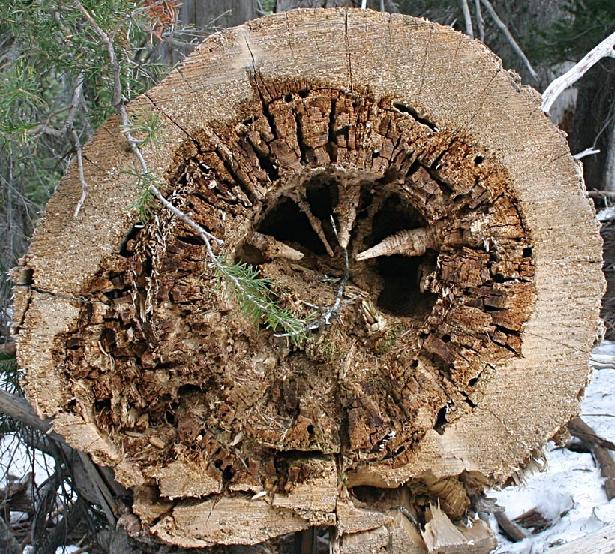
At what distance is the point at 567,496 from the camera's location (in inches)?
109

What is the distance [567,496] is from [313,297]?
1.53 metres

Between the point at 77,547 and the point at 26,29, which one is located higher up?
the point at 26,29

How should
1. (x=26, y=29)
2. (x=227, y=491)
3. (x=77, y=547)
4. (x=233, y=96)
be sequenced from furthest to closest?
1. (x=77, y=547)
2. (x=26, y=29)
3. (x=227, y=491)
4. (x=233, y=96)

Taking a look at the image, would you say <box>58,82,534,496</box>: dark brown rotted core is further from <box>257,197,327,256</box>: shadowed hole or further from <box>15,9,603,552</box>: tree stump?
<box>257,197,327,256</box>: shadowed hole

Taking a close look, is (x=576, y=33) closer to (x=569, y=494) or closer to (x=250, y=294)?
(x=569, y=494)

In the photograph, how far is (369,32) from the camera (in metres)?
1.62

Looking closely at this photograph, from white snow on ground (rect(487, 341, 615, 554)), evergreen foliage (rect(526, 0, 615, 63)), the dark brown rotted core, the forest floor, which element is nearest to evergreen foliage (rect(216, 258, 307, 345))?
the dark brown rotted core

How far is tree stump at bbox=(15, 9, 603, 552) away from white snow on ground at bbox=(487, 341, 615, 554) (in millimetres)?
662

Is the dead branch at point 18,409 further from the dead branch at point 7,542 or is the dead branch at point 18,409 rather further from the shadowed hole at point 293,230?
the shadowed hole at point 293,230

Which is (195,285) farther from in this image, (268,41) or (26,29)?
(26,29)

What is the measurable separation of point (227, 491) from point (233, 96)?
2.97 ft

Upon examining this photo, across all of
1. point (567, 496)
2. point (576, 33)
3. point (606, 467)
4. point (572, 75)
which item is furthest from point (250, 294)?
point (576, 33)

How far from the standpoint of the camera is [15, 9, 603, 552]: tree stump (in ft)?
5.31

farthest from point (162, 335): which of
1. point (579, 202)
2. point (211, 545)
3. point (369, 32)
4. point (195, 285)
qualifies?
point (579, 202)
